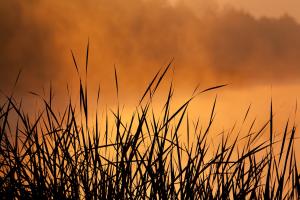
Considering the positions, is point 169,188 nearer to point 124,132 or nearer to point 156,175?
point 156,175

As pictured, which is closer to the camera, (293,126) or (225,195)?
(225,195)

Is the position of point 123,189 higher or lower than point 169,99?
lower

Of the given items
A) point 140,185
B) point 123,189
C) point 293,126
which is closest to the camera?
point 123,189

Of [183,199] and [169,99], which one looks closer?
[183,199]

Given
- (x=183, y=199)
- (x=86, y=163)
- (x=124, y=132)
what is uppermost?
(x=124, y=132)

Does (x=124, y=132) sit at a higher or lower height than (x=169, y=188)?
higher

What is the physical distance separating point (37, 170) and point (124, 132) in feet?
1.59

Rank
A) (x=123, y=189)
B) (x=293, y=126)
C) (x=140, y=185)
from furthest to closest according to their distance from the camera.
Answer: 1. (x=293, y=126)
2. (x=140, y=185)
3. (x=123, y=189)

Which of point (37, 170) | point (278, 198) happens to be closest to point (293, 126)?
point (278, 198)

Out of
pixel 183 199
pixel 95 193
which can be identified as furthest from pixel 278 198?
pixel 95 193

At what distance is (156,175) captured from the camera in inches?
82.0

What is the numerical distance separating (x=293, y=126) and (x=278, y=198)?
42 cm

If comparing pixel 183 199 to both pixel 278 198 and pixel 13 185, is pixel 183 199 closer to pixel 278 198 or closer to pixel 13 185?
pixel 278 198

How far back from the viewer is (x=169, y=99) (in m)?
2.25
